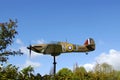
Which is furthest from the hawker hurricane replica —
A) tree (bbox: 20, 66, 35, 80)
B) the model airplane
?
tree (bbox: 20, 66, 35, 80)

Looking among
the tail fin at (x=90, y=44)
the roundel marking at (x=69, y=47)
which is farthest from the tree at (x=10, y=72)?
the tail fin at (x=90, y=44)

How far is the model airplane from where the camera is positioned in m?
64.6

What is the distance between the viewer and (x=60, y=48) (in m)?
66.2

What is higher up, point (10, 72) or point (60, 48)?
point (60, 48)

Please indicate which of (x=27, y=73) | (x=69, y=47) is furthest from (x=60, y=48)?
(x=27, y=73)

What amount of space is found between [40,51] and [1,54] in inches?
1809

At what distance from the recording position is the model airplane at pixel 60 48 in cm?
6462

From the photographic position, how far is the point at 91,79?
3066 cm

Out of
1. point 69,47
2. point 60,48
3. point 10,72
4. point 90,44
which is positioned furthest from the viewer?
point 90,44

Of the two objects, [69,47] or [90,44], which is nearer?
[69,47]

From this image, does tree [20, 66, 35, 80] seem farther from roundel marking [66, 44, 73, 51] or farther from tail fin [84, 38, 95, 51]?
tail fin [84, 38, 95, 51]

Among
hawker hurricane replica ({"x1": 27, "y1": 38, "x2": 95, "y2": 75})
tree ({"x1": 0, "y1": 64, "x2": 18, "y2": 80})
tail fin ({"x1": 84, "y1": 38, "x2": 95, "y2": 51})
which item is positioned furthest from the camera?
tail fin ({"x1": 84, "y1": 38, "x2": 95, "y2": 51})

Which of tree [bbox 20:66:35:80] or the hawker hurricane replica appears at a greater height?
the hawker hurricane replica

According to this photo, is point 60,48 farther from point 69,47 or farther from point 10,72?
point 10,72
